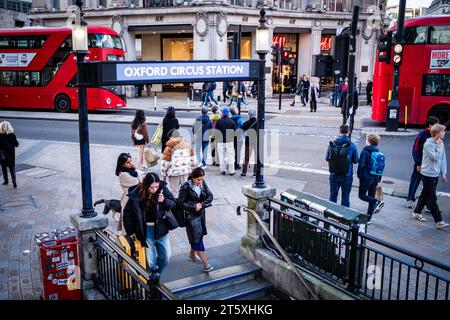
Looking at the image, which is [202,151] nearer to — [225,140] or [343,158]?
[225,140]

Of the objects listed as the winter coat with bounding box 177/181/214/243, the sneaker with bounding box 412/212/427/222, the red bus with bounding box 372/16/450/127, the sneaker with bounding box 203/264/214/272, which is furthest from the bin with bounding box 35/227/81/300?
the red bus with bounding box 372/16/450/127

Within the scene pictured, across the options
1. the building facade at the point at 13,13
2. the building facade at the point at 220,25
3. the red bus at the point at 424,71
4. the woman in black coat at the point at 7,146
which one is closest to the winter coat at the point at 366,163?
the woman in black coat at the point at 7,146

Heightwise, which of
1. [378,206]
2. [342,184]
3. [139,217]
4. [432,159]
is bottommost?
[378,206]

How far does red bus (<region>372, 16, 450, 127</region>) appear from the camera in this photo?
1989 centimetres

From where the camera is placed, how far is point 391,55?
69.3ft

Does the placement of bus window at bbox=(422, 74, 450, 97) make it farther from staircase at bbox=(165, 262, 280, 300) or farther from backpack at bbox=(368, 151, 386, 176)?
staircase at bbox=(165, 262, 280, 300)

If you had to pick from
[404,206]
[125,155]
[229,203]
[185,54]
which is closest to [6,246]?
[125,155]

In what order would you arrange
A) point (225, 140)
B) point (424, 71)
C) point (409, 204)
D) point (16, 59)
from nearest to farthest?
point (409, 204)
point (225, 140)
point (424, 71)
point (16, 59)

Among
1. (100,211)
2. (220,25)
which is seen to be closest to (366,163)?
(100,211)

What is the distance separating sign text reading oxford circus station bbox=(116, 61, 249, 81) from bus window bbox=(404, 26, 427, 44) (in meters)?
16.3

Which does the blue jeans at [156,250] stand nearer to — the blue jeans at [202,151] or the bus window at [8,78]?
the blue jeans at [202,151]

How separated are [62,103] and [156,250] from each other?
865 inches

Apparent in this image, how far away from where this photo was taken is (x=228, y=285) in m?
6.56

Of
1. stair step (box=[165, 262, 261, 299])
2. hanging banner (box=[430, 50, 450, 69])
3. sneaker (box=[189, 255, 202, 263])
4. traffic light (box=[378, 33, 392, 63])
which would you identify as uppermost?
traffic light (box=[378, 33, 392, 63])
